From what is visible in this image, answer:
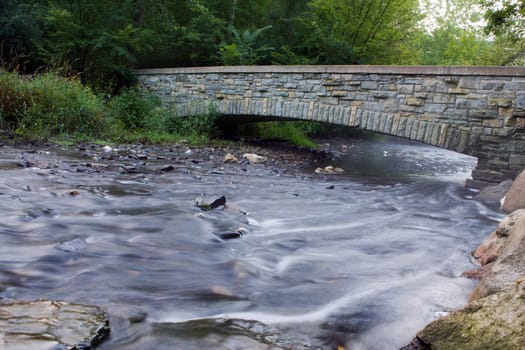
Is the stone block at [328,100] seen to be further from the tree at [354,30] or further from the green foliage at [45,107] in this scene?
the tree at [354,30]

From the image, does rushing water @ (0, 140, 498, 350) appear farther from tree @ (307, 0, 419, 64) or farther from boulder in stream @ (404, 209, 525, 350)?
tree @ (307, 0, 419, 64)

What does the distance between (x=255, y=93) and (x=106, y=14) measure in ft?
17.3

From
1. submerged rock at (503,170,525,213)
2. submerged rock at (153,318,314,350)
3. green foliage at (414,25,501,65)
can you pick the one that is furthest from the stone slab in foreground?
green foliage at (414,25,501,65)

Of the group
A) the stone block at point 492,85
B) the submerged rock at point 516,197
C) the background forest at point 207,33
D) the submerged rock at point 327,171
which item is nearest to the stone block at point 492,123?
the stone block at point 492,85

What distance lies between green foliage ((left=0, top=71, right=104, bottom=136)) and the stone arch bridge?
3396mm

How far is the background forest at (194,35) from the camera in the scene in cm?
1200

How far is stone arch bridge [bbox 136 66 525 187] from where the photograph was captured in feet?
22.4

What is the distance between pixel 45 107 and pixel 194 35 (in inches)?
271

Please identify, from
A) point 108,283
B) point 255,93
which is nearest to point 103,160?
point 108,283

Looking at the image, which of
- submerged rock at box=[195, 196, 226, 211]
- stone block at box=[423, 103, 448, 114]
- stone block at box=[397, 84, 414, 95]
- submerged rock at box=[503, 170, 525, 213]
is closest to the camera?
submerged rock at box=[195, 196, 226, 211]

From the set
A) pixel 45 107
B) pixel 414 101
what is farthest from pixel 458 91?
pixel 45 107

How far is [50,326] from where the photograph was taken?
4.86ft

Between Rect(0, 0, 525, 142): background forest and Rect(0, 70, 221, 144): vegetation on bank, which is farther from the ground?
Rect(0, 0, 525, 142): background forest

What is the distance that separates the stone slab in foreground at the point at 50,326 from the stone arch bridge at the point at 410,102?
673 cm
